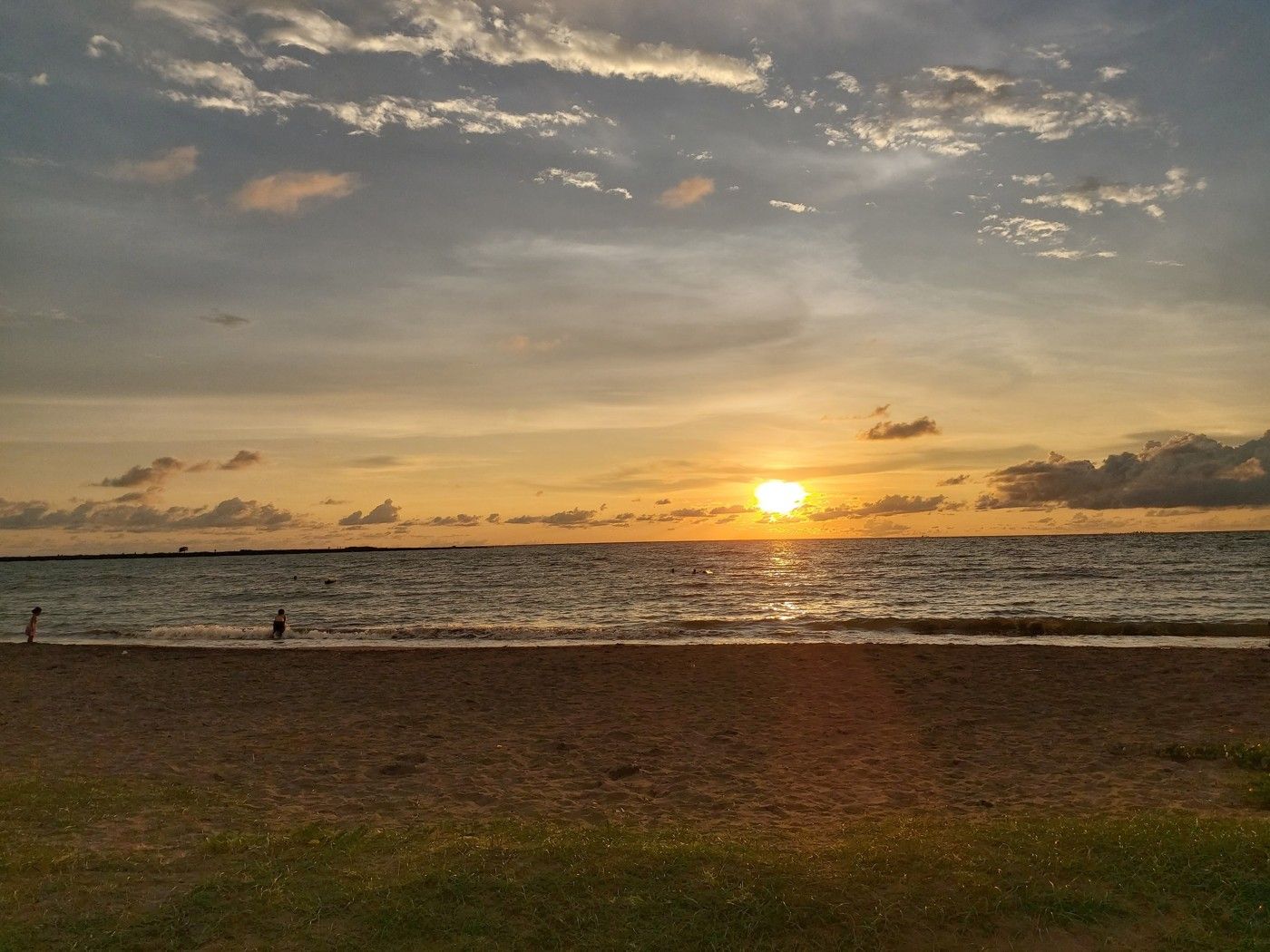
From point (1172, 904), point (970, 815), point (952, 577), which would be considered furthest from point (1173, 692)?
point (952, 577)

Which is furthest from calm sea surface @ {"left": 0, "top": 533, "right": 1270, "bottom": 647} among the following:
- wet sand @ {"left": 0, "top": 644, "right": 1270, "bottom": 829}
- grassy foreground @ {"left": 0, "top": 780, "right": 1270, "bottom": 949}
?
grassy foreground @ {"left": 0, "top": 780, "right": 1270, "bottom": 949}

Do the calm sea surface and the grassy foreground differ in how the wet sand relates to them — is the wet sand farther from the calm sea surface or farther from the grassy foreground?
the calm sea surface

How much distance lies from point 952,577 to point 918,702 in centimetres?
6519

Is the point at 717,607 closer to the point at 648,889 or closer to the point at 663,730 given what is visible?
the point at 663,730

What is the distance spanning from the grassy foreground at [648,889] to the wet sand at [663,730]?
7.58ft

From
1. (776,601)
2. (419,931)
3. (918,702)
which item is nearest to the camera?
(419,931)

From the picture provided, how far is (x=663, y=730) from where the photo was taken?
17219 millimetres

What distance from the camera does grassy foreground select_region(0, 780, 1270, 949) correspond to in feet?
22.4

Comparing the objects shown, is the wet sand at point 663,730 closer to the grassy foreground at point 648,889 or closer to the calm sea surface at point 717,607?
the grassy foreground at point 648,889

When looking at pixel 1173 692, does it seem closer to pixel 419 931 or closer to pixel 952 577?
pixel 419 931

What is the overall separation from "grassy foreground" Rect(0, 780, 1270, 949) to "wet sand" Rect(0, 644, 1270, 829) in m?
2.31

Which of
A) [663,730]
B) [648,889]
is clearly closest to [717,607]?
[663,730]

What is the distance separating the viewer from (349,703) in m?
20.5

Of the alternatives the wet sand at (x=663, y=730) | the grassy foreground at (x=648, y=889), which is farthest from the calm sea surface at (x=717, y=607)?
the grassy foreground at (x=648, y=889)
